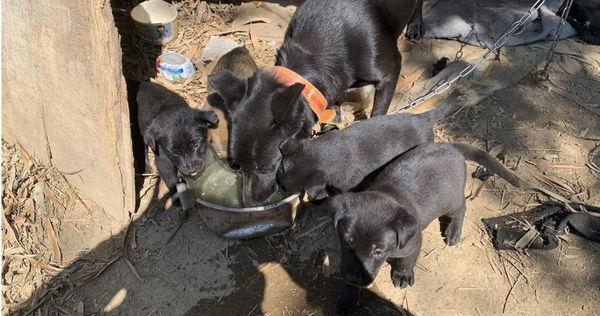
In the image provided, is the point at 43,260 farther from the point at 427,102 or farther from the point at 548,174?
the point at 548,174

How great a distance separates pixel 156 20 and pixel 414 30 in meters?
3.71

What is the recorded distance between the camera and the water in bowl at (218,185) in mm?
4797

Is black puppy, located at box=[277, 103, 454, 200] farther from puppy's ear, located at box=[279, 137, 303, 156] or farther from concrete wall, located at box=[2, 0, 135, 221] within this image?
concrete wall, located at box=[2, 0, 135, 221]

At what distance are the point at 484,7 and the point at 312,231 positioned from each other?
4.83 meters

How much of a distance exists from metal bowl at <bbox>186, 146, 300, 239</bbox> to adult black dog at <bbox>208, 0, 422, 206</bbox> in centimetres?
15

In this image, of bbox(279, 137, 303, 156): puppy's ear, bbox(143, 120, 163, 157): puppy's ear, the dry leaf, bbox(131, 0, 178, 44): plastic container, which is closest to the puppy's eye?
bbox(279, 137, 303, 156): puppy's ear

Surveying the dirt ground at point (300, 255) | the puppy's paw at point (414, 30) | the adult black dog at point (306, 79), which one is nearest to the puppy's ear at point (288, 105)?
the adult black dog at point (306, 79)

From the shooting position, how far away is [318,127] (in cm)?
593

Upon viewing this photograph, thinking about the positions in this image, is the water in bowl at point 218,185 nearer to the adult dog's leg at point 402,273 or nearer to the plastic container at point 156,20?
the adult dog's leg at point 402,273

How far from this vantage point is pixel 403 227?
3.44m

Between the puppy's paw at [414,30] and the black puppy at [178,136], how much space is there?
11.4 feet

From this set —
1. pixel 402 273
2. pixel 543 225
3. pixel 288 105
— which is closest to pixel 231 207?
pixel 288 105

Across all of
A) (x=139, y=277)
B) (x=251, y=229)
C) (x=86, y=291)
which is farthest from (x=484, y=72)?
(x=86, y=291)

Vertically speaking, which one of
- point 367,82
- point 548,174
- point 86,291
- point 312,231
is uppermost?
point 367,82
